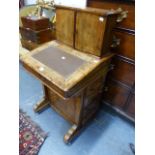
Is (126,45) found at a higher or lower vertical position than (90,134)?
higher

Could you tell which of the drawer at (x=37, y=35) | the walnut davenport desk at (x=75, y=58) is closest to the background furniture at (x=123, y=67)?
the walnut davenport desk at (x=75, y=58)

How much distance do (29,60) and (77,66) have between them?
1.30 feet

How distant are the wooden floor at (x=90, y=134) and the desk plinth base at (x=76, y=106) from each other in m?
0.07

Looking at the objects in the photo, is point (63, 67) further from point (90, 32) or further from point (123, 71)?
point (123, 71)

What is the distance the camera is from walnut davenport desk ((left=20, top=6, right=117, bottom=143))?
982 mm

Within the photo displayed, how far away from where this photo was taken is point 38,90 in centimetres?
201

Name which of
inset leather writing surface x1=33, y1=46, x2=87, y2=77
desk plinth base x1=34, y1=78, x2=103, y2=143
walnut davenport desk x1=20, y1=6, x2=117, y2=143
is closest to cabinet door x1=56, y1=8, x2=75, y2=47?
walnut davenport desk x1=20, y1=6, x2=117, y2=143

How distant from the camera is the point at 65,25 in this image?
4.04 feet

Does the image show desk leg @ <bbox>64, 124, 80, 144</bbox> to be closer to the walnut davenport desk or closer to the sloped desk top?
the walnut davenport desk

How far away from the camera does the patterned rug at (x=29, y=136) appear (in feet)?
4.37

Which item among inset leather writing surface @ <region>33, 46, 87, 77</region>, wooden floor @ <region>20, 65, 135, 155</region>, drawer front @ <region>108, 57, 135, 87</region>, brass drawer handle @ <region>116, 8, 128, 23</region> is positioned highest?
brass drawer handle @ <region>116, 8, 128, 23</region>

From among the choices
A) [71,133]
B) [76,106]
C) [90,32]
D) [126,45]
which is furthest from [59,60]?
[71,133]

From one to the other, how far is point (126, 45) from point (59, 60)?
0.58 meters

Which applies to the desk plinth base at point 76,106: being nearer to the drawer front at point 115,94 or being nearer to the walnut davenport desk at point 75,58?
the walnut davenport desk at point 75,58
